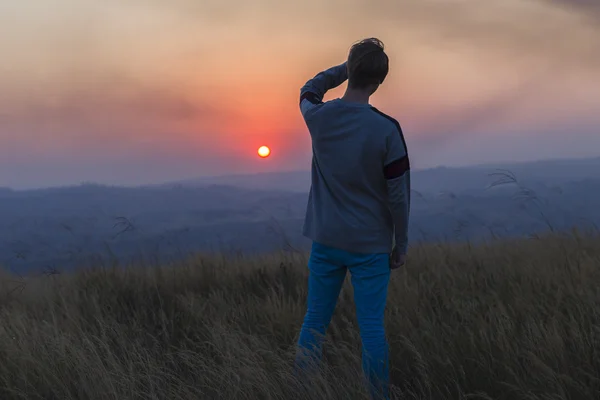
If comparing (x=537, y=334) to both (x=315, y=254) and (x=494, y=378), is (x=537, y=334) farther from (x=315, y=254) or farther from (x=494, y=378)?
(x=315, y=254)

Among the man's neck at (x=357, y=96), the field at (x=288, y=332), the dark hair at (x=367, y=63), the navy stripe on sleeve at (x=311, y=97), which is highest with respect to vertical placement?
the dark hair at (x=367, y=63)

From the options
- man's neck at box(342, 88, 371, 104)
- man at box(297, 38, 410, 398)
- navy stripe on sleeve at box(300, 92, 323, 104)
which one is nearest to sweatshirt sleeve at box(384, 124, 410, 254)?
man at box(297, 38, 410, 398)

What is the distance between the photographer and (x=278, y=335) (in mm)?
3709

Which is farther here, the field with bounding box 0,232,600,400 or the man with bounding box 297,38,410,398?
the field with bounding box 0,232,600,400

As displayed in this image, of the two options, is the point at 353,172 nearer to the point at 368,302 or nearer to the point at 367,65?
the point at 367,65

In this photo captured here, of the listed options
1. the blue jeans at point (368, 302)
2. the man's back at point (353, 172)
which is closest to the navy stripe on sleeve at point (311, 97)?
the man's back at point (353, 172)

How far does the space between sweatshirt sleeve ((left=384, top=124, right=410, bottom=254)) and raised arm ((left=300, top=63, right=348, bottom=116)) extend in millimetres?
578

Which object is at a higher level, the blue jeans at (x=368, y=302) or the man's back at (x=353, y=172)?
the man's back at (x=353, y=172)

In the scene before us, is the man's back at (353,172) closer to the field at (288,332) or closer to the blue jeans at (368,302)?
the blue jeans at (368,302)

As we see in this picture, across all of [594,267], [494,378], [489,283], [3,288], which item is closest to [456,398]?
[494,378]

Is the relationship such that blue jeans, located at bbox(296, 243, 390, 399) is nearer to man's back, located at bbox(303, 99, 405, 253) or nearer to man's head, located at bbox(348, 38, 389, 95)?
man's back, located at bbox(303, 99, 405, 253)

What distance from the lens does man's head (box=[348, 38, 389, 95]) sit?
2420 millimetres

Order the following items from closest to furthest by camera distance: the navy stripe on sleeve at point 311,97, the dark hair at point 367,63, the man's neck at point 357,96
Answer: the dark hair at point 367,63
the man's neck at point 357,96
the navy stripe on sleeve at point 311,97

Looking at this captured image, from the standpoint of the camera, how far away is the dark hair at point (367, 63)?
2418 millimetres
